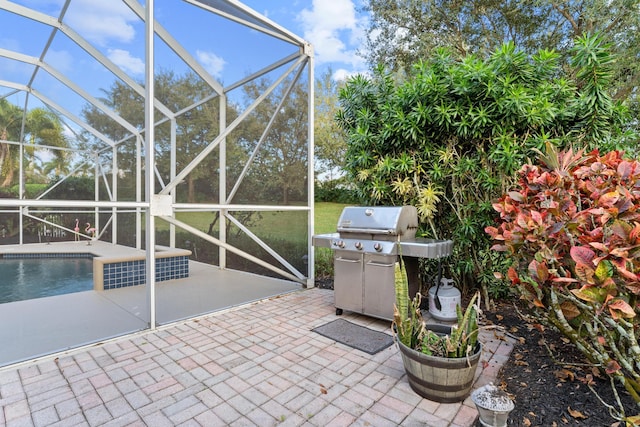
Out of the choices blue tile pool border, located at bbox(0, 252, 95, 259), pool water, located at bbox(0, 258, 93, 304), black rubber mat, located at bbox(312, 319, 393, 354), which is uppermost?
black rubber mat, located at bbox(312, 319, 393, 354)

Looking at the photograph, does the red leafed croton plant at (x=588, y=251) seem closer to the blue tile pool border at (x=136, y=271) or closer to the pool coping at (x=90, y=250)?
the blue tile pool border at (x=136, y=271)

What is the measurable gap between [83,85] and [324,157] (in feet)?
26.4

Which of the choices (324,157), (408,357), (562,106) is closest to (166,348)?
(408,357)

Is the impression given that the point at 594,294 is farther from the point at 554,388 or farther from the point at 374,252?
the point at 374,252

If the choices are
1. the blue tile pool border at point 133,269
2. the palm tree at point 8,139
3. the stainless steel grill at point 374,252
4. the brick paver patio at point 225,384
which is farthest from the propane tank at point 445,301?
the palm tree at point 8,139

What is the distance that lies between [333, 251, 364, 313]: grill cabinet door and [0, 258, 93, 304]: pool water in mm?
4363

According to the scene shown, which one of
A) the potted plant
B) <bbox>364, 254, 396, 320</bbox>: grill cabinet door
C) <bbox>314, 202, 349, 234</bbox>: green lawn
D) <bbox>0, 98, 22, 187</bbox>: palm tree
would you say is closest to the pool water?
<bbox>0, 98, 22, 187</bbox>: palm tree

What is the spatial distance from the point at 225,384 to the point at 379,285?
187 centimetres

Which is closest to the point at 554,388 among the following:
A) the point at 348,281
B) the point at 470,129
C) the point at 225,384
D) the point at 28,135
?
the point at 348,281

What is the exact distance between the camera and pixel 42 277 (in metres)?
6.64

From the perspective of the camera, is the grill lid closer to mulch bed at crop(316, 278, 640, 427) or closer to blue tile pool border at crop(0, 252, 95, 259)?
mulch bed at crop(316, 278, 640, 427)

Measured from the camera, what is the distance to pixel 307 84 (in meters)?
5.41

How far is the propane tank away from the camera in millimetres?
3672

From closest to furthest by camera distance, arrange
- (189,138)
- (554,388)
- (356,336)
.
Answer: (554,388), (356,336), (189,138)
